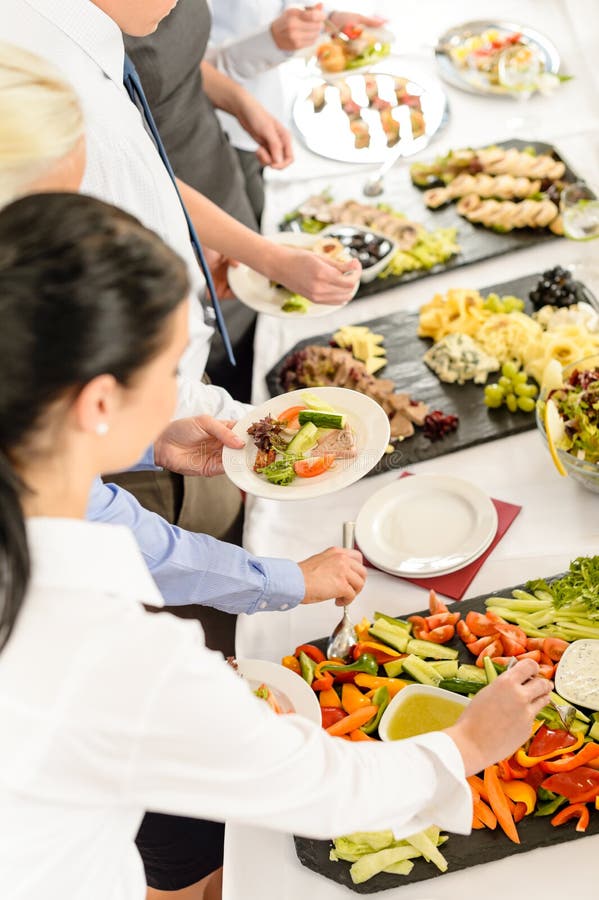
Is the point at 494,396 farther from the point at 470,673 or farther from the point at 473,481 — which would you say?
the point at 470,673

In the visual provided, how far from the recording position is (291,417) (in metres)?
2.27

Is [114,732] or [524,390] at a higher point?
[114,732]

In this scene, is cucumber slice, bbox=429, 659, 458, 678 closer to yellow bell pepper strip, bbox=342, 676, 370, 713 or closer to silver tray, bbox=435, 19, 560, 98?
yellow bell pepper strip, bbox=342, 676, 370, 713

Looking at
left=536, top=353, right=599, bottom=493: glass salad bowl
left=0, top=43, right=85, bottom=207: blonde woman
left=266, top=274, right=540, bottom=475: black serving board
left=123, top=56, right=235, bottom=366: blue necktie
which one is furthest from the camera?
left=266, top=274, right=540, bottom=475: black serving board

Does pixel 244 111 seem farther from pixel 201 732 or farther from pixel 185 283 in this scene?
pixel 201 732

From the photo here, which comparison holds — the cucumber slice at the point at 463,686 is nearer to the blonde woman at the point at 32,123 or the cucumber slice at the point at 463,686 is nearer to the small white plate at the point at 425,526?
the small white plate at the point at 425,526

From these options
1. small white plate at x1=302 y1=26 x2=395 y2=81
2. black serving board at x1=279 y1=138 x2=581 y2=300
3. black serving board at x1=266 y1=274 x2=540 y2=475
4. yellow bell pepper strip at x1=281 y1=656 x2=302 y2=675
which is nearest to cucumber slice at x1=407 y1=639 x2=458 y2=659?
yellow bell pepper strip at x1=281 y1=656 x2=302 y2=675

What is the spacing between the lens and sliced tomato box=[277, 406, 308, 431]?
224 centimetres

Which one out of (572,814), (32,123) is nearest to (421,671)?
(572,814)

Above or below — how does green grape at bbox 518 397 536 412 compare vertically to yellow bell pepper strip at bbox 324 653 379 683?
below

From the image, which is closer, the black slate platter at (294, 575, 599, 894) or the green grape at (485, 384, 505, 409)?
the black slate platter at (294, 575, 599, 894)

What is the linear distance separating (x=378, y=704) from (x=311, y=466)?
1.71 ft

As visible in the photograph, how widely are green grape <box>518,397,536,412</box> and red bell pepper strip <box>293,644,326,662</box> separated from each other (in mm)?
901

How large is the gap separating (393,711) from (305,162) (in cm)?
249
